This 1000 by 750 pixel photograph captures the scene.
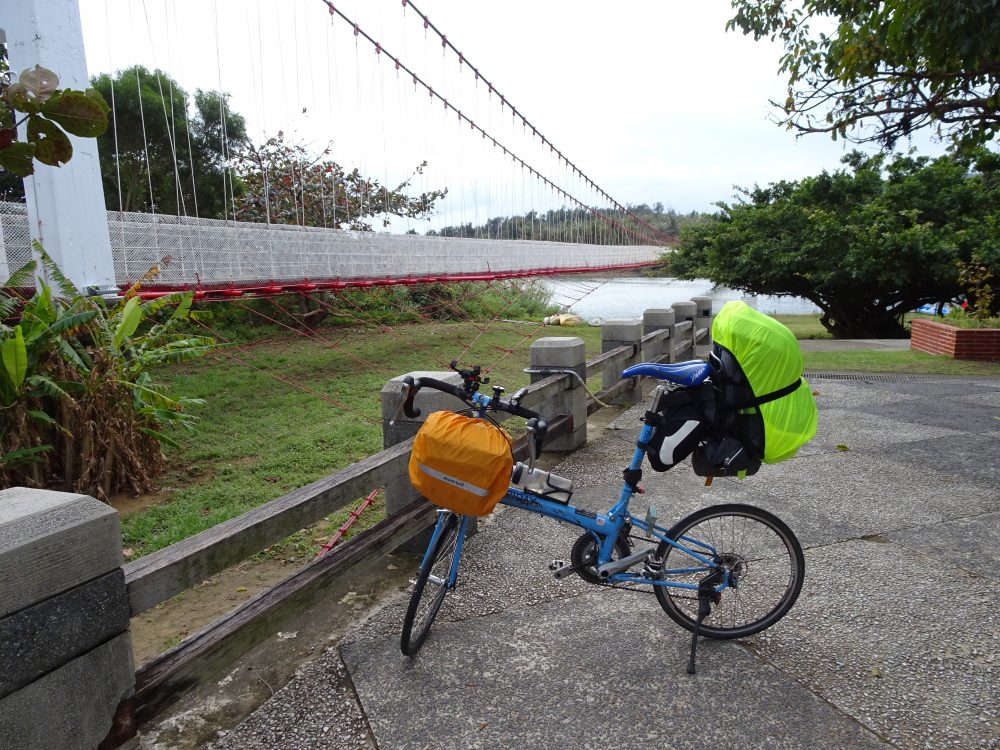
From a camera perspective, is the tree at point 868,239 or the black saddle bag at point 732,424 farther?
the tree at point 868,239

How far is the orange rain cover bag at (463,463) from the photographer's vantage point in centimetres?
211

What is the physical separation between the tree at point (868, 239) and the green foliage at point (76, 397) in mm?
13436

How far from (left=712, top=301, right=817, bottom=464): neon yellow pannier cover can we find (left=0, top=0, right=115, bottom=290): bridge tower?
5.08 m

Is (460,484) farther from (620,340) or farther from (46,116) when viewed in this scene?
(620,340)

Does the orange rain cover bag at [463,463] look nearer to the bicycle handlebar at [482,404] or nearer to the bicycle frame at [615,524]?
the bicycle handlebar at [482,404]

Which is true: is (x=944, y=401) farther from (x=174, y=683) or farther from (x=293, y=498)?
(x=174, y=683)

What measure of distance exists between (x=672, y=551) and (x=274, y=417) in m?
5.02

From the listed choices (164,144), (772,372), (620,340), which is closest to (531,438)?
(772,372)

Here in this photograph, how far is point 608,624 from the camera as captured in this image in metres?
2.72

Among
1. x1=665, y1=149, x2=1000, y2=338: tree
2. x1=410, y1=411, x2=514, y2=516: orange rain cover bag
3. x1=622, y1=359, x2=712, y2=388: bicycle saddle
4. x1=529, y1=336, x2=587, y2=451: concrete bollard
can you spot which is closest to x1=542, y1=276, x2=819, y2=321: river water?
x1=665, y1=149, x2=1000, y2=338: tree

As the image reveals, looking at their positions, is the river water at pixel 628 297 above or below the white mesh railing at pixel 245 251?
below

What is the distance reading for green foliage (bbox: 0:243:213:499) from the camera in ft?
13.6

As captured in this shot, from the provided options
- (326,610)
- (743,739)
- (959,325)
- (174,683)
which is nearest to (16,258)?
(326,610)

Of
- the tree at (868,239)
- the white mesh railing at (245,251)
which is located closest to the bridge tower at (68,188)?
the white mesh railing at (245,251)
